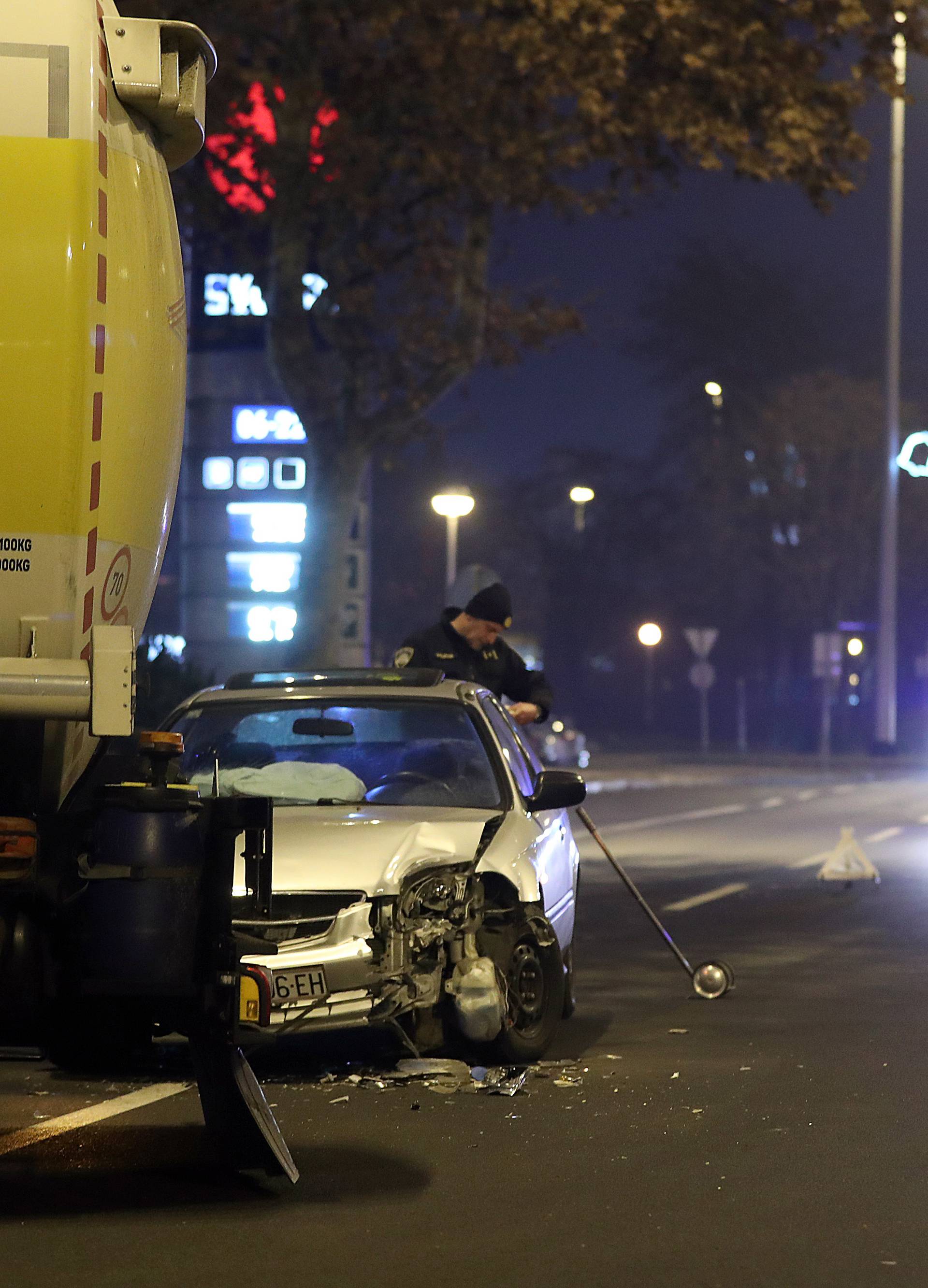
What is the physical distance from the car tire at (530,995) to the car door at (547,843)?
0.18 metres

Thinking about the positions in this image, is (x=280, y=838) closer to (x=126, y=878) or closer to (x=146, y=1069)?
(x=146, y=1069)

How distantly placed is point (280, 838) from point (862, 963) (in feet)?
16.9

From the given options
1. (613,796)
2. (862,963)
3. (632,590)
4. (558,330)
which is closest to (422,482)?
(632,590)

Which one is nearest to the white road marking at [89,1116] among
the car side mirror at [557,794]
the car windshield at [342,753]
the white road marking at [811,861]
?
the car windshield at [342,753]

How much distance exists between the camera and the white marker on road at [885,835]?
23891 millimetres

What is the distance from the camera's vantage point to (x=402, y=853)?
8383 millimetres

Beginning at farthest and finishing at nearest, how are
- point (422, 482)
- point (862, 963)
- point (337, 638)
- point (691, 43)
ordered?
point (422, 482), point (337, 638), point (691, 43), point (862, 963)

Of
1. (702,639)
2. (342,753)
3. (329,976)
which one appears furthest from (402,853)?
(702,639)

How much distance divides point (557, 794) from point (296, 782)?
3.47 ft

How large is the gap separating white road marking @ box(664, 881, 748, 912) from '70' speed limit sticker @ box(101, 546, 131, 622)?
→ 985 centimetres

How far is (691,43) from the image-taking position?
58.7ft

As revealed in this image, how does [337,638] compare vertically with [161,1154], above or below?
above

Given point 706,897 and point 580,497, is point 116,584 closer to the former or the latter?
point 706,897

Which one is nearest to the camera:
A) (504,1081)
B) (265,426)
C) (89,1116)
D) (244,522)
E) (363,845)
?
(89,1116)
